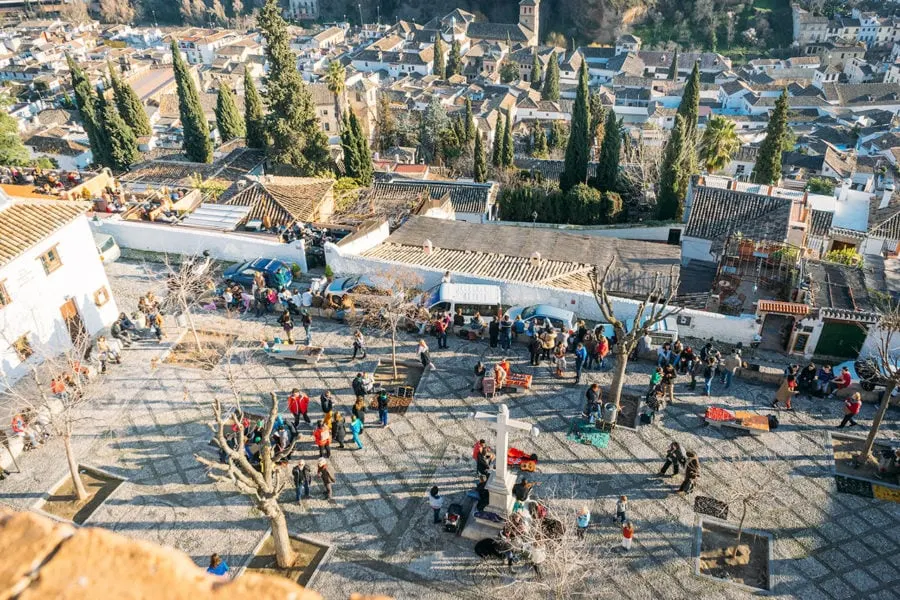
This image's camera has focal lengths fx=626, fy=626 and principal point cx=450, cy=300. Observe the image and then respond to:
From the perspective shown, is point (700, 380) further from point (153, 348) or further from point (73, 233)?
point (73, 233)

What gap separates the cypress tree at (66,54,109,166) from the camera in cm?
4278

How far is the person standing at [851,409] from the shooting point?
1591cm

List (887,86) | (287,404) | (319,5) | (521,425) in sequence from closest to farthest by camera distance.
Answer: (521,425) → (287,404) → (887,86) → (319,5)

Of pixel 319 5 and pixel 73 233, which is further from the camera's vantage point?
pixel 319 5

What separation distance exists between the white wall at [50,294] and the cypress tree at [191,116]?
91.4 ft

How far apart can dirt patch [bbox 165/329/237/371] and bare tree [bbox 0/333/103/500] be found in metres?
2.29

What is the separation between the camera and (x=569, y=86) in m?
99.5

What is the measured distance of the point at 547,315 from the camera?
796 inches

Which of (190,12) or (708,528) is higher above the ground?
(190,12)

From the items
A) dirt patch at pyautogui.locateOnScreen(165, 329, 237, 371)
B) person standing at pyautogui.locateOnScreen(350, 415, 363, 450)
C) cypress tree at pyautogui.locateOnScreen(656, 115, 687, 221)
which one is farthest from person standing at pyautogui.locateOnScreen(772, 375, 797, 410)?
cypress tree at pyautogui.locateOnScreen(656, 115, 687, 221)

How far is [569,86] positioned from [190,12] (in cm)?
10085


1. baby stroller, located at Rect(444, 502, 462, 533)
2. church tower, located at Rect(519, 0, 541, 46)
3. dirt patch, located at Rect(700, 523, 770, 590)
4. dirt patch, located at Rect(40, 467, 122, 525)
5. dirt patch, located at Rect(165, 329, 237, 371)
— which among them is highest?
church tower, located at Rect(519, 0, 541, 46)

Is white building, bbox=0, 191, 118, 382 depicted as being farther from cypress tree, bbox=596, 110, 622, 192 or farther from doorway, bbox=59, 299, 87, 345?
cypress tree, bbox=596, 110, 622, 192

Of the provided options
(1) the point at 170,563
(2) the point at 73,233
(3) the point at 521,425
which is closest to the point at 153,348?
(2) the point at 73,233
